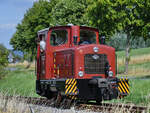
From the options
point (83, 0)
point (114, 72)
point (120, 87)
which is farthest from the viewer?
point (83, 0)

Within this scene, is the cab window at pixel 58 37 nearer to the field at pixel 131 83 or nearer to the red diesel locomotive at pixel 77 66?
the red diesel locomotive at pixel 77 66

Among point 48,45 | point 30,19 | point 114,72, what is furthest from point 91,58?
point 30,19

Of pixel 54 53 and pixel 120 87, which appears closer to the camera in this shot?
pixel 120 87

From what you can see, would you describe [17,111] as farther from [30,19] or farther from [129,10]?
[30,19]

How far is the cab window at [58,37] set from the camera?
45.3 feet

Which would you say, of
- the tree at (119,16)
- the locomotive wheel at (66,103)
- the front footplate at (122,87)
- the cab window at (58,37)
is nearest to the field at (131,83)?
the front footplate at (122,87)

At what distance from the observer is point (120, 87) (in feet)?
41.9

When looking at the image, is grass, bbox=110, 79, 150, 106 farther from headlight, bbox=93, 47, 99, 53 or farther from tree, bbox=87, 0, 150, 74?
tree, bbox=87, 0, 150, 74

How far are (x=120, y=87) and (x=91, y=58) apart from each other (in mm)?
1585

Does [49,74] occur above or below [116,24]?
below

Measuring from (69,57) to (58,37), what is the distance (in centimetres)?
143

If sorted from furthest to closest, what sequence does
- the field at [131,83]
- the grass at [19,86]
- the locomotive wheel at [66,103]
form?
the grass at [19,86] → the field at [131,83] → the locomotive wheel at [66,103]

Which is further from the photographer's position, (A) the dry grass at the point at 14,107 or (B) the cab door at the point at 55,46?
(B) the cab door at the point at 55,46

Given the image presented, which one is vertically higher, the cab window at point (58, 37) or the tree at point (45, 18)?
the tree at point (45, 18)
